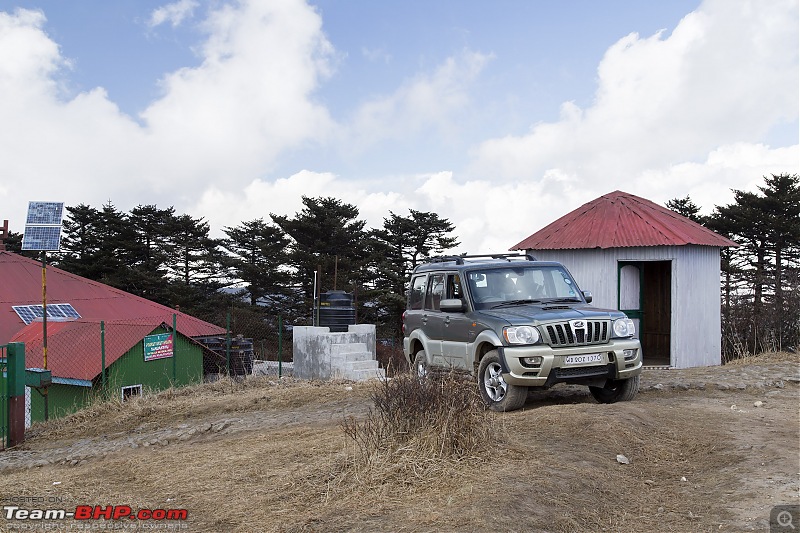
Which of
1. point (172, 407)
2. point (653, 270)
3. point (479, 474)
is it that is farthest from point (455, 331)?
point (653, 270)

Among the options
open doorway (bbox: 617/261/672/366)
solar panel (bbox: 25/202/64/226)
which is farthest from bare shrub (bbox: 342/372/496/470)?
solar panel (bbox: 25/202/64/226)

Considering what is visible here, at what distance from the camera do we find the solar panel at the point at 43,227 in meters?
16.9

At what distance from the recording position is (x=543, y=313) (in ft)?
31.8

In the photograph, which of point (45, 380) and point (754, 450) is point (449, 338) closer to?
point (754, 450)

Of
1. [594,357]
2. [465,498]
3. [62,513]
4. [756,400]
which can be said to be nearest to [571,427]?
[594,357]

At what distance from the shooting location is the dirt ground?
5691 millimetres

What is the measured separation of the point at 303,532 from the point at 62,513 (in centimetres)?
243

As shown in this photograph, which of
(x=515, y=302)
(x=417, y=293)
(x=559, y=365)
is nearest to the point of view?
(x=559, y=365)

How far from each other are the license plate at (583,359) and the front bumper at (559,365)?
0.02 meters

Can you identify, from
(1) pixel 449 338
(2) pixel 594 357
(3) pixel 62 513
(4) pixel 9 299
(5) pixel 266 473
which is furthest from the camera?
(4) pixel 9 299

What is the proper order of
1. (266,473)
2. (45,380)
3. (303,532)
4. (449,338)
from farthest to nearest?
(45,380) → (449,338) → (266,473) → (303,532)

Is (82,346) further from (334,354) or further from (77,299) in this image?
(334,354)

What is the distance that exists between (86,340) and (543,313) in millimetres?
18237

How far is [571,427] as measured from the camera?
26.7 feet
